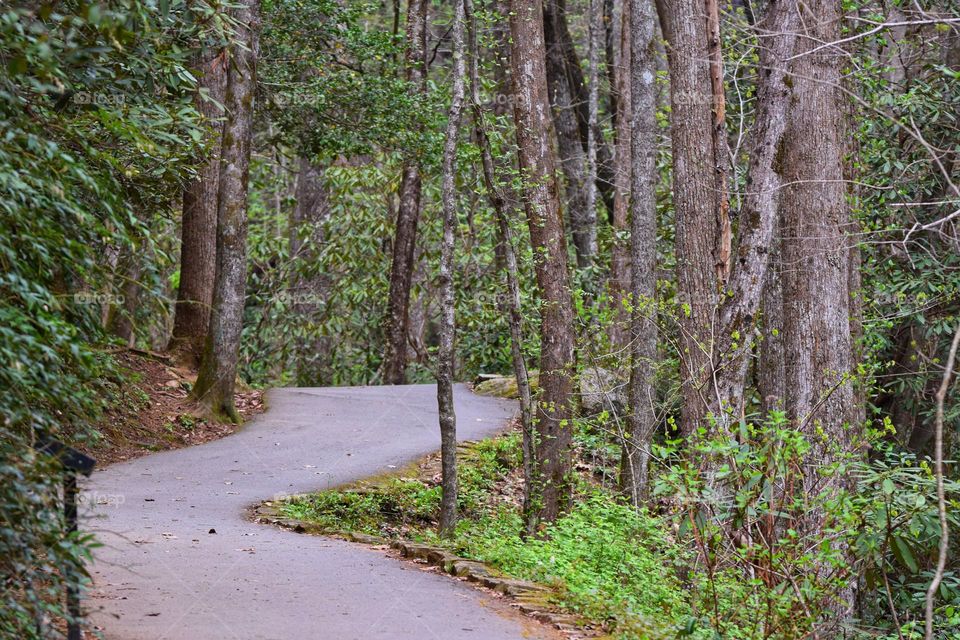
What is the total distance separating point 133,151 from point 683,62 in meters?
7.26

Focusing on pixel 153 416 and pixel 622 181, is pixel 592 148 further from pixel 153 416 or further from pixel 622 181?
pixel 153 416

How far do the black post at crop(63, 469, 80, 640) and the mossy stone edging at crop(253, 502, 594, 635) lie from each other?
3431 mm

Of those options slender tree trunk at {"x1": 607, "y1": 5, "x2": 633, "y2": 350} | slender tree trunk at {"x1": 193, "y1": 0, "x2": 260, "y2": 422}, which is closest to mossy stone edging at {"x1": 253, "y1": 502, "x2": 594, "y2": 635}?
slender tree trunk at {"x1": 193, "y1": 0, "x2": 260, "y2": 422}

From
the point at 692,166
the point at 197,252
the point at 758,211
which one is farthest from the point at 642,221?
the point at 197,252

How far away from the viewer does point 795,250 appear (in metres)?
11.9

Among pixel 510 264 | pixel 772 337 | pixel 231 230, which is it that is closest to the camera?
pixel 510 264

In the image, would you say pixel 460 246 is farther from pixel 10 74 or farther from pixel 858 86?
pixel 10 74

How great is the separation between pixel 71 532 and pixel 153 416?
37.0 feet

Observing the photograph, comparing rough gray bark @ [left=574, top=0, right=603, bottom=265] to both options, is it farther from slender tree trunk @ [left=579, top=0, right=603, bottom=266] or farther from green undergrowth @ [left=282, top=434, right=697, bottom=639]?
green undergrowth @ [left=282, top=434, right=697, bottom=639]

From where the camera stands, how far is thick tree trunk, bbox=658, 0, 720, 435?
41.5ft

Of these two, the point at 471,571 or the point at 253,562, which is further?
the point at 253,562

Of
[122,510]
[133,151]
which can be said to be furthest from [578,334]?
[133,151]

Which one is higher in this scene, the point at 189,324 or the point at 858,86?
the point at 858,86

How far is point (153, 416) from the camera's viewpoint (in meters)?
15.9
